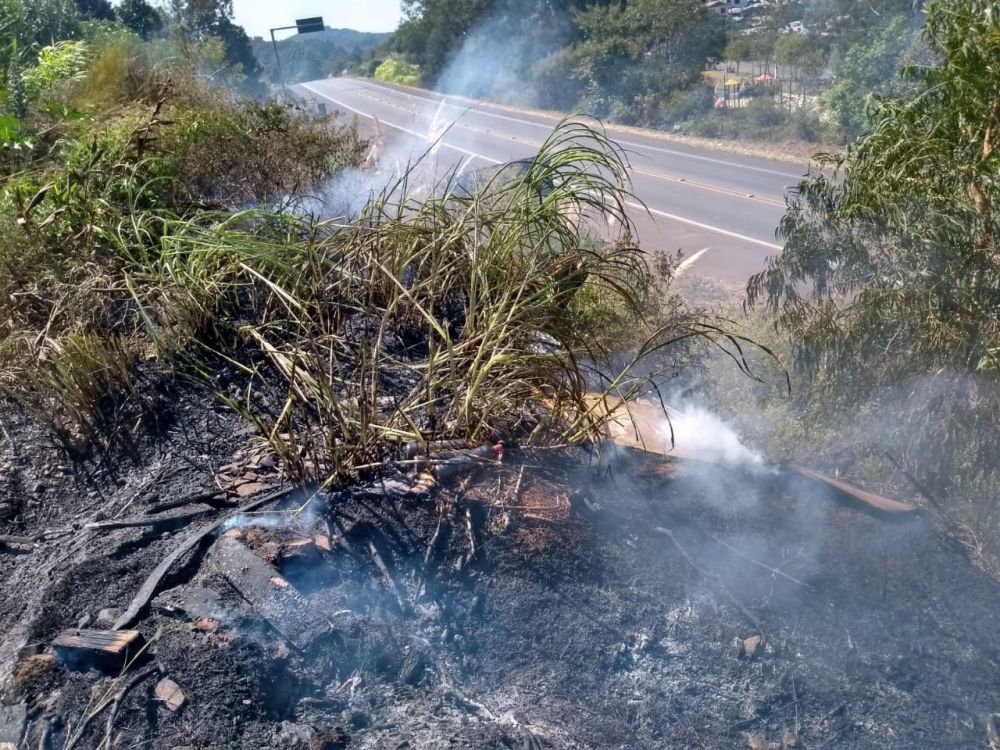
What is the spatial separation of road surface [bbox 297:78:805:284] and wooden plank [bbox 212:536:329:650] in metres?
3.55

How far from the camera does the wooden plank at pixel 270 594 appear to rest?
3.28 meters

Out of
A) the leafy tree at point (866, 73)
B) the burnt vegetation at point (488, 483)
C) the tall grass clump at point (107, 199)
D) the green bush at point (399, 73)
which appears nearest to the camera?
the burnt vegetation at point (488, 483)

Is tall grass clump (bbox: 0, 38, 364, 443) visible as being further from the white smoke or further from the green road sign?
A: the green road sign

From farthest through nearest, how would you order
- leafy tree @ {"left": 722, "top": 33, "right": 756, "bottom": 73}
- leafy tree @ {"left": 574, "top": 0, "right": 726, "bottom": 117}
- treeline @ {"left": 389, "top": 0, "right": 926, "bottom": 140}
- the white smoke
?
1. leafy tree @ {"left": 722, "top": 33, "right": 756, "bottom": 73}
2. leafy tree @ {"left": 574, "top": 0, "right": 726, "bottom": 117}
3. treeline @ {"left": 389, "top": 0, "right": 926, "bottom": 140}
4. the white smoke

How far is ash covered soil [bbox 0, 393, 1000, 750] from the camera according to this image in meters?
3.06

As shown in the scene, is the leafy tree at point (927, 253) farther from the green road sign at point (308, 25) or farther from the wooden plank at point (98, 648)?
the green road sign at point (308, 25)

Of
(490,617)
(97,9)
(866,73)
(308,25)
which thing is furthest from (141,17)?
(490,617)

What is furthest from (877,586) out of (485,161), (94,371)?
(485,161)

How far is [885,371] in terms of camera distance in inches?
196

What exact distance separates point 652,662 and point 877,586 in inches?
50.8

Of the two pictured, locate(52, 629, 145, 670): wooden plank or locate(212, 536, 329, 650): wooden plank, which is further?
locate(212, 536, 329, 650): wooden plank

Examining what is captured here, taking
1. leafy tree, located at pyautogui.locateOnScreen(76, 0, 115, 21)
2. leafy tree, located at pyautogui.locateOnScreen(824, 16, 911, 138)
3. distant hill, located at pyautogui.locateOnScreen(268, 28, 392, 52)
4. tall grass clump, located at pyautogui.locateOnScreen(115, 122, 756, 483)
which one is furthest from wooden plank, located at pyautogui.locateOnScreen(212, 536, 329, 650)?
distant hill, located at pyautogui.locateOnScreen(268, 28, 392, 52)

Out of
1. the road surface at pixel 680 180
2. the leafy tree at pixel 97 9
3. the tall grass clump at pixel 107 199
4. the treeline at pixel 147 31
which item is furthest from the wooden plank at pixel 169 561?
the leafy tree at pixel 97 9

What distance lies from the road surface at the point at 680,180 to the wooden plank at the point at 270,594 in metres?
3.55
